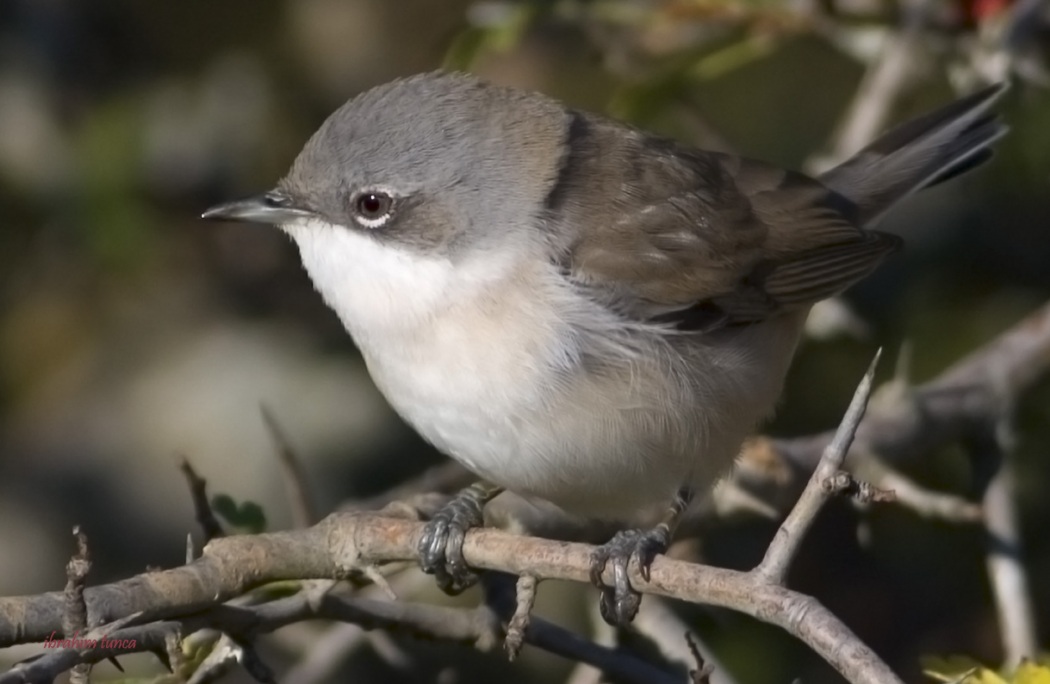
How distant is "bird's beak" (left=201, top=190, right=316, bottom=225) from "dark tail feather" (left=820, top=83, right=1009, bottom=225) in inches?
79.3

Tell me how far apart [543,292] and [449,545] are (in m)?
0.72

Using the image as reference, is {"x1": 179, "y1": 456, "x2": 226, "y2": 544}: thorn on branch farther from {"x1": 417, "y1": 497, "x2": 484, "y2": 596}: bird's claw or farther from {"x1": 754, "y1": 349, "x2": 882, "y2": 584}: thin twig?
{"x1": 754, "y1": 349, "x2": 882, "y2": 584}: thin twig

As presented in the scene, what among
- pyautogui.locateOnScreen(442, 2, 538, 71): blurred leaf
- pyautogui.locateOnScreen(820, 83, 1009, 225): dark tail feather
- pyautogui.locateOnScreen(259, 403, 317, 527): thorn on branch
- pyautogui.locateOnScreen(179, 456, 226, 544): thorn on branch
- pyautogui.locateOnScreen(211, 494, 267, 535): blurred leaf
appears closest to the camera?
pyautogui.locateOnScreen(179, 456, 226, 544): thorn on branch

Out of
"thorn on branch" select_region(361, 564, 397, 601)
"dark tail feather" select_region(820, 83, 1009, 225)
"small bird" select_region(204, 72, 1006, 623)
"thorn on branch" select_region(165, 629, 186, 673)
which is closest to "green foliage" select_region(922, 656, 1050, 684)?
Result: "small bird" select_region(204, 72, 1006, 623)

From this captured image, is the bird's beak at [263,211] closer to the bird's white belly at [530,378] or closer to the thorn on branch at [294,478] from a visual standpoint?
the bird's white belly at [530,378]

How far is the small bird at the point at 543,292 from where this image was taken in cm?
359

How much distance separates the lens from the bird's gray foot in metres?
3.26

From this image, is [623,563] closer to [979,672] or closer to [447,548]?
[447,548]

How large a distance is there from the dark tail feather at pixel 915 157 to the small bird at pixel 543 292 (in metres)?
0.67

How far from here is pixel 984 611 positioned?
5.23 metres

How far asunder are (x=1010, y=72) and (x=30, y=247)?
4014mm

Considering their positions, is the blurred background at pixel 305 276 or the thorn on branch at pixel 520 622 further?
the blurred background at pixel 305 276

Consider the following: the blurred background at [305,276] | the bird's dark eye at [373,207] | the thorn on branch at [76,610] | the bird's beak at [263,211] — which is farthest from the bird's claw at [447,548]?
the blurred background at [305,276]

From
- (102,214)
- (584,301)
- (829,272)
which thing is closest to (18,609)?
(584,301)
